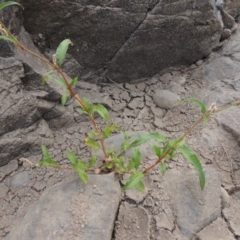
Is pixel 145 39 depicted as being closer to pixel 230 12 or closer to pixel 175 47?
pixel 175 47

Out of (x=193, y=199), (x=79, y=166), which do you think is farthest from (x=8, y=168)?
(x=193, y=199)

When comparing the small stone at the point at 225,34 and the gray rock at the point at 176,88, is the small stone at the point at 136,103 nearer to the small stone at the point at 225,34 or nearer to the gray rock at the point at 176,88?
the gray rock at the point at 176,88

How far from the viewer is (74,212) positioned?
1.44m

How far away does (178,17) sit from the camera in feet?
6.54

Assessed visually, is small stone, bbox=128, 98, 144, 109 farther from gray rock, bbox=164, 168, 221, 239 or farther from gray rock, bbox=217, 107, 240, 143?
gray rock, bbox=164, 168, 221, 239

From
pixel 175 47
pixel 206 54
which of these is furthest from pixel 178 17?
pixel 206 54

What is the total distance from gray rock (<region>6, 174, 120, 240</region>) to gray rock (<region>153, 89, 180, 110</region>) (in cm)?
71

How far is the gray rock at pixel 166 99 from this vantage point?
2.03 meters

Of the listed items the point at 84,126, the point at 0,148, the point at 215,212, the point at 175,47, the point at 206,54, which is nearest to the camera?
the point at 215,212

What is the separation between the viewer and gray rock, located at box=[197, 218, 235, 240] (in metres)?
1.40

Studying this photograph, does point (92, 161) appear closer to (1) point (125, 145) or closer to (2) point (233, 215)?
(1) point (125, 145)

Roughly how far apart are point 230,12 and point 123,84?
1048 millimetres

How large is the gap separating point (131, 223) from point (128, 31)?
3.94 feet

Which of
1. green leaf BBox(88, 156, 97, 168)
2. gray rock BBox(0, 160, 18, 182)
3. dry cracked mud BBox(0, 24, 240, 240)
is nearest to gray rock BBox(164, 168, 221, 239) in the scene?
dry cracked mud BBox(0, 24, 240, 240)
